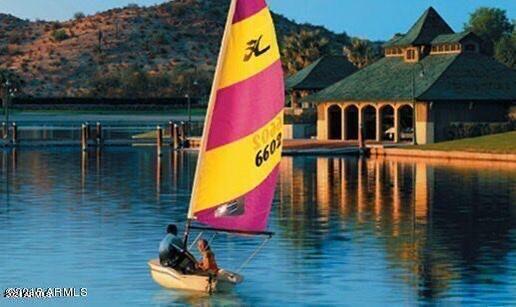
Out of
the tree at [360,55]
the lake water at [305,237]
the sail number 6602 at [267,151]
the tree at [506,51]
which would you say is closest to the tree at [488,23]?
the tree at [506,51]

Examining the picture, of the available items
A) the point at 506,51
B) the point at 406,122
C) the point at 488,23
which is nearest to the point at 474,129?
the point at 406,122

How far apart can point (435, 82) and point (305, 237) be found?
178ft

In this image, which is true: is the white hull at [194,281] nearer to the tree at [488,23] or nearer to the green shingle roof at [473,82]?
the green shingle roof at [473,82]

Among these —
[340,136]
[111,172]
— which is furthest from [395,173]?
[340,136]

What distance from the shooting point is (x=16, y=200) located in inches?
2231

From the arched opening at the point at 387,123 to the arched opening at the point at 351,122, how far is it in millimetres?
2017

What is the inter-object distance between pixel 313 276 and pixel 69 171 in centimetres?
4360

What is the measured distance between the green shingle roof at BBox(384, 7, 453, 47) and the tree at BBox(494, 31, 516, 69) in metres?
44.5

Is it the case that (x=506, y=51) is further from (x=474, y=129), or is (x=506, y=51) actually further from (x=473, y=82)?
(x=474, y=129)

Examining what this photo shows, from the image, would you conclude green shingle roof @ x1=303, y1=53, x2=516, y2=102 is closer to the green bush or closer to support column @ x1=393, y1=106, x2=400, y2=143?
support column @ x1=393, y1=106, x2=400, y2=143

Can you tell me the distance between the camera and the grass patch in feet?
270

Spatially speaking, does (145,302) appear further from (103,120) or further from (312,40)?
(103,120)

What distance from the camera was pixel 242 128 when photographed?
104 ft

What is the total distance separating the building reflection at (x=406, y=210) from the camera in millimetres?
37625
